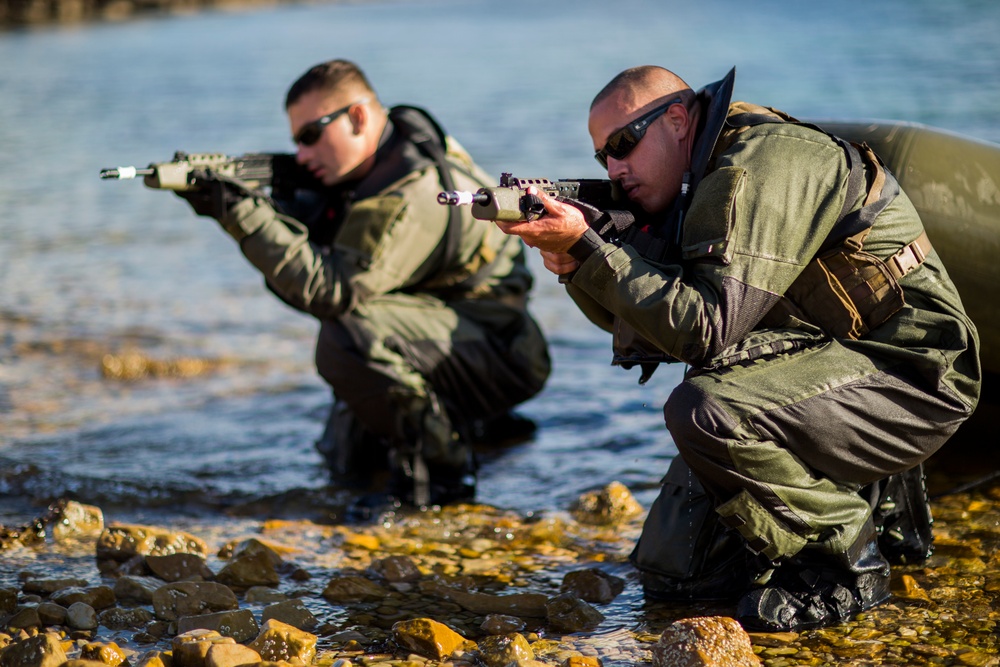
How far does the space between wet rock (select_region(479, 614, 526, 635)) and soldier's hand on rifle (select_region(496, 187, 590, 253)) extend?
1181 millimetres

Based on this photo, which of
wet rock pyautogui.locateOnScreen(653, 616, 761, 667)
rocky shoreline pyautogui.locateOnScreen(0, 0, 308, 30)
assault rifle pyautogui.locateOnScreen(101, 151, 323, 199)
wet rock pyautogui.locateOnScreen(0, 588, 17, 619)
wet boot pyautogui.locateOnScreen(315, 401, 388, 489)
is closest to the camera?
wet rock pyautogui.locateOnScreen(653, 616, 761, 667)

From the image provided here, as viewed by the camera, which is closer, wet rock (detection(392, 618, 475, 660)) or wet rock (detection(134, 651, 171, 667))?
wet rock (detection(134, 651, 171, 667))

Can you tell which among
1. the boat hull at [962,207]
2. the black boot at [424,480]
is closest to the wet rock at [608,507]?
the black boot at [424,480]

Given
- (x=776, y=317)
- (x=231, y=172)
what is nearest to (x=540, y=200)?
(x=776, y=317)

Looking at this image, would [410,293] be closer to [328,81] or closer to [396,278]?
[396,278]

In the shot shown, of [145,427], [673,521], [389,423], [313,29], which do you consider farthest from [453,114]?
[313,29]

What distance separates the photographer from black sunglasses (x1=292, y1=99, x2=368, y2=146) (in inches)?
194

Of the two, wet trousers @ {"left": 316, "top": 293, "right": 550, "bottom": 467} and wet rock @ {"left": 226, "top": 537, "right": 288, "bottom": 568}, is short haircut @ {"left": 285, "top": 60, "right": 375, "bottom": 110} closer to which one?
wet trousers @ {"left": 316, "top": 293, "right": 550, "bottom": 467}

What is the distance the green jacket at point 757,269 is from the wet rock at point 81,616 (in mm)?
1832

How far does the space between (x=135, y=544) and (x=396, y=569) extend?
972 millimetres

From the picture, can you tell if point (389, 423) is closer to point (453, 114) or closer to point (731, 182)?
point (731, 182)

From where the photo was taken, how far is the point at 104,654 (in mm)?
3258

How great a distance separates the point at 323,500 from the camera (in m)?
5.07

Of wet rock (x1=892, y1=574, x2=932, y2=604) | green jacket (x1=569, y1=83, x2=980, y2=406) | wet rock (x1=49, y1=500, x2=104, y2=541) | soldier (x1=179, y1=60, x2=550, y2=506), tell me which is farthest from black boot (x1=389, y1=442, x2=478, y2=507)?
wet rock (x1=892, y1=574, x2=932, y2=604)
